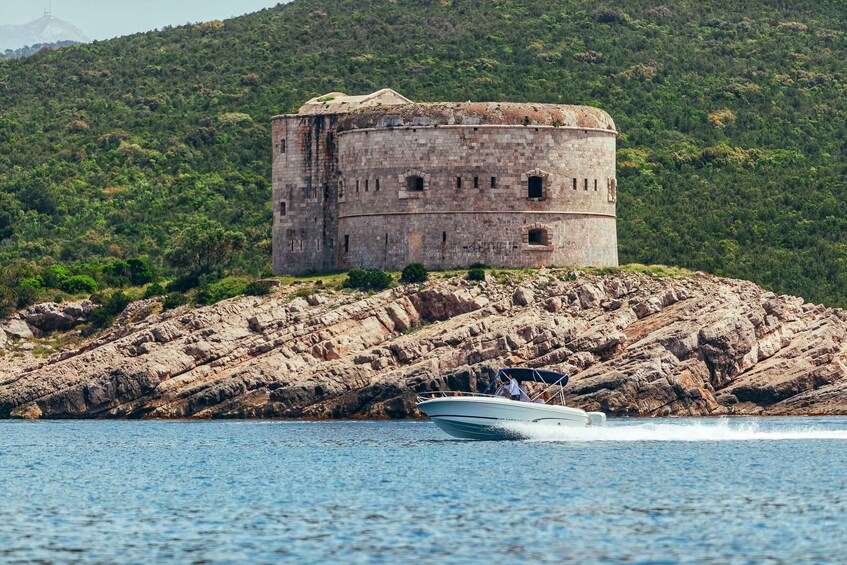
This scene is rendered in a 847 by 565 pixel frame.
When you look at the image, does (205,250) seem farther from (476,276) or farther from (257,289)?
(476,276)

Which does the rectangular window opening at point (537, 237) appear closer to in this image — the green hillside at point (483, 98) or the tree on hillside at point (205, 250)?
the green hillside at point (483, 98)

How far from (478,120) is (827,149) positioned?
2633cm

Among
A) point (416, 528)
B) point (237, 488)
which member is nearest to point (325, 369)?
point (237, 488)

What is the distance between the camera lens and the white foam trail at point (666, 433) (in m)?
48.5

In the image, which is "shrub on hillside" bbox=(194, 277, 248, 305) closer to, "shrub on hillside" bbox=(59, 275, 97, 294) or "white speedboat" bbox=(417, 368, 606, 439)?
"shrub on hillside" bbox=(59, 275, 97, 294)

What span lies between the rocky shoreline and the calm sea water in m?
4.52

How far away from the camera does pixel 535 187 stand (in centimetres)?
6588

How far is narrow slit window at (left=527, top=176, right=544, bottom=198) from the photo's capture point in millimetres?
65750

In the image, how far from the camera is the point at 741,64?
97.5 metres

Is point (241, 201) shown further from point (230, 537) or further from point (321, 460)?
point (230, 537)

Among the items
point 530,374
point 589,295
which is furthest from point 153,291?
point 530,374

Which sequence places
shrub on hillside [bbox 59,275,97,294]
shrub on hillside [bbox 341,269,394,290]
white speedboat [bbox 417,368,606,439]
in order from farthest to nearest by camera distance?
shrub on hillside [bbox 59,275,97,294] → shrub on hillside [bbox 341,269,394,290] → white speedboat [bbox 417,368,606,439]

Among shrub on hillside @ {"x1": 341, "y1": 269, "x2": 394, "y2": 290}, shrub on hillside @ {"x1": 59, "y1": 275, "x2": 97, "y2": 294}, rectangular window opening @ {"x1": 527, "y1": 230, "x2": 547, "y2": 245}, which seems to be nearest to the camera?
shrub on hillside @ {"x1": 341, "y1": 269, "x2": 394, "y2": 290}

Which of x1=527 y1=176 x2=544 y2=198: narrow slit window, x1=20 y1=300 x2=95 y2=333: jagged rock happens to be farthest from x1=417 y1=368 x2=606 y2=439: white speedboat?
x1=20 y1=300 x2=95 y2=333: jagged rock
